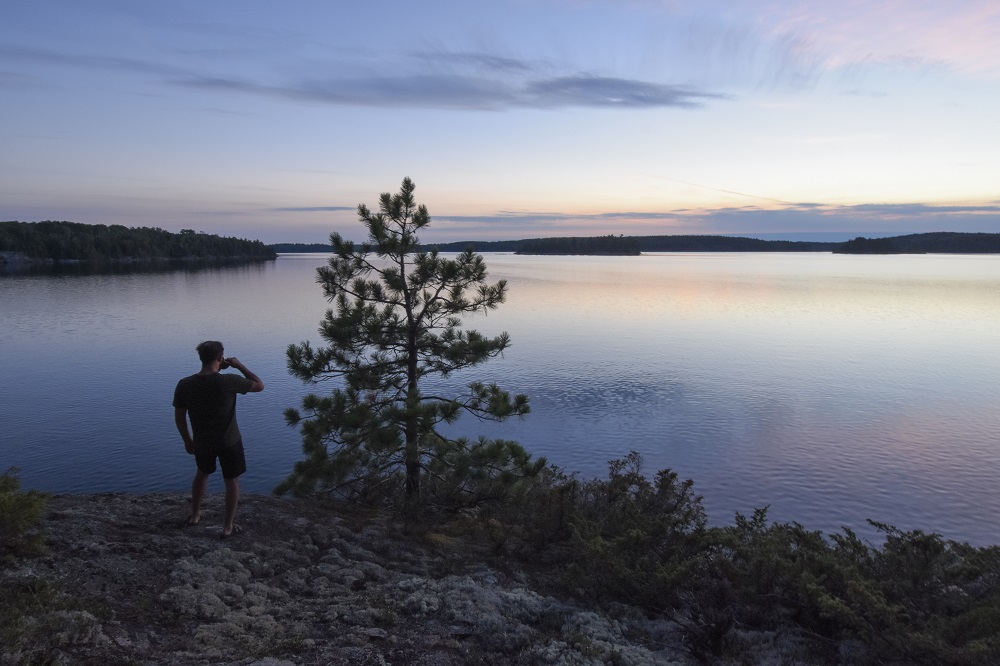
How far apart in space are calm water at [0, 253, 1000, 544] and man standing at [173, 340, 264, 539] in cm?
782

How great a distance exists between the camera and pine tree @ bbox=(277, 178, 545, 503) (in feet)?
39.1

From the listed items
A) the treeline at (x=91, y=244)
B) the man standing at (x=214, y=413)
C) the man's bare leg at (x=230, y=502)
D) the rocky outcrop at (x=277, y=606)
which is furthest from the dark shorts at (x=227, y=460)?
the treeline at (x=91, y=244)

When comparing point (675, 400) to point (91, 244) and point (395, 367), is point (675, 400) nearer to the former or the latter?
point (395, 367)

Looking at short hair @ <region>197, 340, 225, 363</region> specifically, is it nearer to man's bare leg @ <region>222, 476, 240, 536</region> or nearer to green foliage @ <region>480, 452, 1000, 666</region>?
man's bare leg @ <region>222, 476, 240, 536</region>

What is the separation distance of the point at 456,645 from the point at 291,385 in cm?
2063

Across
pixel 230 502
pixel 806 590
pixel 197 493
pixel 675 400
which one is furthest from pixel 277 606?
pixel 675 400

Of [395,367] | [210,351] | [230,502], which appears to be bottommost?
[230,502]

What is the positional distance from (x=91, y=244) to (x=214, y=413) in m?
170

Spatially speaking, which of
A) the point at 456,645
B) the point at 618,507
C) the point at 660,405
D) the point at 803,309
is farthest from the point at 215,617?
the point at 803,309

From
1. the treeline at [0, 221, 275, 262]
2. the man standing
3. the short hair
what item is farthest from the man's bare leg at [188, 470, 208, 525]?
the treeline at [0, 221, 275, 262]

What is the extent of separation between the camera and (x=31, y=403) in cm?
2245

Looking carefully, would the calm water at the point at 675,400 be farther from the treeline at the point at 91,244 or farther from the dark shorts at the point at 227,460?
the treeline at the point at 91,244

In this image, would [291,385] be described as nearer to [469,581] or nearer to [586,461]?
[586,461]

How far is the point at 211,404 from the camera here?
25.5 feet
